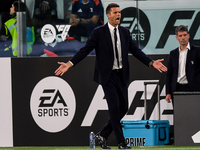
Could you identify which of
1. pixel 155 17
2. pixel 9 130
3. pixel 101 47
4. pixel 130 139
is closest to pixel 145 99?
pixel 130 139

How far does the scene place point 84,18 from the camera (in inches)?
288

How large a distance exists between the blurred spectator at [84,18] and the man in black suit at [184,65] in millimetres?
1439

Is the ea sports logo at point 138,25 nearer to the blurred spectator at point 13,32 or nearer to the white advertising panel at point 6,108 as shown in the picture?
the blurred spectator at point 13,32

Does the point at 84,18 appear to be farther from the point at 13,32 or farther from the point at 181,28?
the point at 181,28

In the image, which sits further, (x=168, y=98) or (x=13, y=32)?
(x=13, y=32)

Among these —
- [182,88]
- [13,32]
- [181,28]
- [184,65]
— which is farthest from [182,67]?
[13,32]

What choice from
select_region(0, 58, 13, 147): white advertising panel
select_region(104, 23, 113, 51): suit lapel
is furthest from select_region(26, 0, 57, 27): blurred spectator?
select_region(104, 23, 113, 51): suit lapel

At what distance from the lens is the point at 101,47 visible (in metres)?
5.60

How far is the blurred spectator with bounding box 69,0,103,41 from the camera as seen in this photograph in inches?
286

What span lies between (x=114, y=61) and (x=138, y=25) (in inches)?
72.0

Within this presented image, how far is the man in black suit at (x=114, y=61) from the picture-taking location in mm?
5469

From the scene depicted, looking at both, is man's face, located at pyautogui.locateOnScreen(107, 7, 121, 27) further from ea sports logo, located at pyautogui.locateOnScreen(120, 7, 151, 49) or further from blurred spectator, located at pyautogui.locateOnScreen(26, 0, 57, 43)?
blurred spectator, located at pyautogui.locateOnScreen(26, 0, 57, 43)

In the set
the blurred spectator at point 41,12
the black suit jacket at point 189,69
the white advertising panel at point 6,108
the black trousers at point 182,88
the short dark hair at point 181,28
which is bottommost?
the white advertising panel at point 6,108

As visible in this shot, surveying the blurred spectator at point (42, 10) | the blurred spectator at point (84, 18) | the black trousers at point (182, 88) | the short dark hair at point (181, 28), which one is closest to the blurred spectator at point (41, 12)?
the blurred spectator at point (42, 10)
